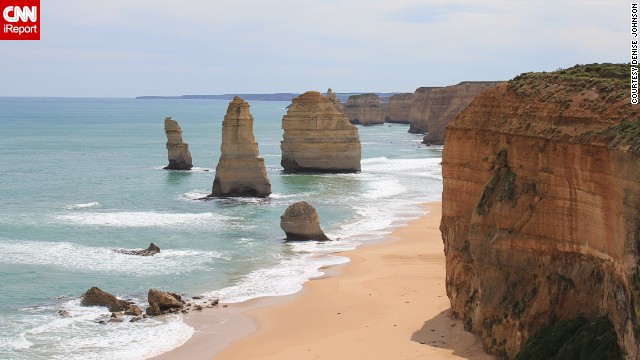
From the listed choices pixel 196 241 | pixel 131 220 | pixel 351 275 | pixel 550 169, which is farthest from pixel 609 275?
pixel 131 220

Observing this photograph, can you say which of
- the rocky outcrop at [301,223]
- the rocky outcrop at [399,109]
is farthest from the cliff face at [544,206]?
the rocky outcrop at [399,109]

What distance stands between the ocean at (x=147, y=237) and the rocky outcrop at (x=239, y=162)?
1.19m

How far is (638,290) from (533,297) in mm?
4118

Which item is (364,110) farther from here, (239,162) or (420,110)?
(239,162)

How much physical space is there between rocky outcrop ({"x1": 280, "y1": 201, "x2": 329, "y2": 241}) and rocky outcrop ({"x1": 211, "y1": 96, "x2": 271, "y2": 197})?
15286 millimetres

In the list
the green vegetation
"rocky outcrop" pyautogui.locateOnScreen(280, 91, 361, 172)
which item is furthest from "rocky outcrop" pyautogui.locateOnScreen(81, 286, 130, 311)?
"rocky outcrop" pyautogui.locateOnScreen(280, 91, 361, 172)

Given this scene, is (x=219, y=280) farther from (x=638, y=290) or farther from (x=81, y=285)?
(x=638, y=290)

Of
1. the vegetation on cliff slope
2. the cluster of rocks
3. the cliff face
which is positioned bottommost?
the cluster of rocks

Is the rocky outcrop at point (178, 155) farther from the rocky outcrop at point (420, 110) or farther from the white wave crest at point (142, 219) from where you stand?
the rocky outcrop at point (420, 110)

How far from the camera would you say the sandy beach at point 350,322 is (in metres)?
22.0

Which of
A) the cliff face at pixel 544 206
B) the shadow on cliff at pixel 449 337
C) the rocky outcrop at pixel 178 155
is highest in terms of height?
the cliff face at pixel 544 206

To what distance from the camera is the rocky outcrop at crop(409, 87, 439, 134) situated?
13700 centimetres

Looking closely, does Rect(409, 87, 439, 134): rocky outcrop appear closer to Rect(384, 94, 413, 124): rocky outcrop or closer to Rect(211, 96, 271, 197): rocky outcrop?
Rect(384, 94, 413, 124): rocky outcrop

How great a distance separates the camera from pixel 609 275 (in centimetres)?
1641
